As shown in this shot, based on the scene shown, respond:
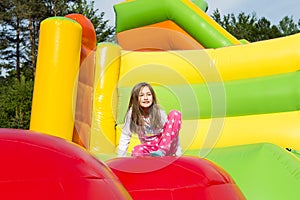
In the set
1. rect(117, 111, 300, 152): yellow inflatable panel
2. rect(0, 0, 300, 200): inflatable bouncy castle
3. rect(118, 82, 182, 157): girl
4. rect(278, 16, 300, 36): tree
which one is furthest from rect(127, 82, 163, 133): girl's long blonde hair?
rect(278, 16, 300, 36): tree

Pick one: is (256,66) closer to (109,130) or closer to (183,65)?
(183,65)

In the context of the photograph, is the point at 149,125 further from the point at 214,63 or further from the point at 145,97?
the point at 214,63

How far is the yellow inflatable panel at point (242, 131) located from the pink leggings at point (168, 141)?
707 mm

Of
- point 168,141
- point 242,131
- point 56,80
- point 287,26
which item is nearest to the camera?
point 168,141

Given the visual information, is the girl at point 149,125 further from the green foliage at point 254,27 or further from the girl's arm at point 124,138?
the green foliage at point 254,27

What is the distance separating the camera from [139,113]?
7.63 feet

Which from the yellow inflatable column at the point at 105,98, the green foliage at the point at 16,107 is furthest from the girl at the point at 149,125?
the green foliage at the point at 16,107

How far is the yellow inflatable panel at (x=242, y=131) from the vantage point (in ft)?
9.69

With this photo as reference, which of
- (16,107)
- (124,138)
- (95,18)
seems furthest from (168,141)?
(95,18)

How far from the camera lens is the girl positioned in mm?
2172

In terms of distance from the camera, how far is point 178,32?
185 inches

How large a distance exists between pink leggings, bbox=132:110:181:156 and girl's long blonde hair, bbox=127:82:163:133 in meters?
0.09

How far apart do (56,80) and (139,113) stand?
725mm

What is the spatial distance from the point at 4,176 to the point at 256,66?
2.70 meters
